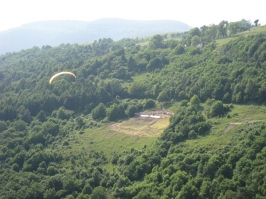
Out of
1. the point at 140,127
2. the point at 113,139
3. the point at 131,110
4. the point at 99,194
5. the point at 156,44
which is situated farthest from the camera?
the point at 156,44

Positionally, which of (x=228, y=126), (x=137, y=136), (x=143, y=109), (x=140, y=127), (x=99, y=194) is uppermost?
(x=228, y=126)

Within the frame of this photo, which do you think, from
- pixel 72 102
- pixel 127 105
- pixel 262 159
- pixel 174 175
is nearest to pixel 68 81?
pixel 72 102

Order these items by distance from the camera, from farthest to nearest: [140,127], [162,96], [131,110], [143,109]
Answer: [143,109], [162,96], [131,110], [140,127]

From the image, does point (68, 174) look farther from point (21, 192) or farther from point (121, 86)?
point (121, 86)

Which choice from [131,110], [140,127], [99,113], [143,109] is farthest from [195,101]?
[99,113]

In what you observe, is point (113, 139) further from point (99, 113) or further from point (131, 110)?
point (99, 113)

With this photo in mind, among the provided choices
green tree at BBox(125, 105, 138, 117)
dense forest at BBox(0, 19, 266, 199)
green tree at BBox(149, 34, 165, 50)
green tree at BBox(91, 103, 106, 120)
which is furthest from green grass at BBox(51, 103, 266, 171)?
green tree at BBox(149, 34, 165, 50)

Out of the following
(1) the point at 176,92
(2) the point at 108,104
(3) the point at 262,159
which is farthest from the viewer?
(2) the point at 108,104

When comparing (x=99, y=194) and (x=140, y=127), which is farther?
(x=140, y=127)
